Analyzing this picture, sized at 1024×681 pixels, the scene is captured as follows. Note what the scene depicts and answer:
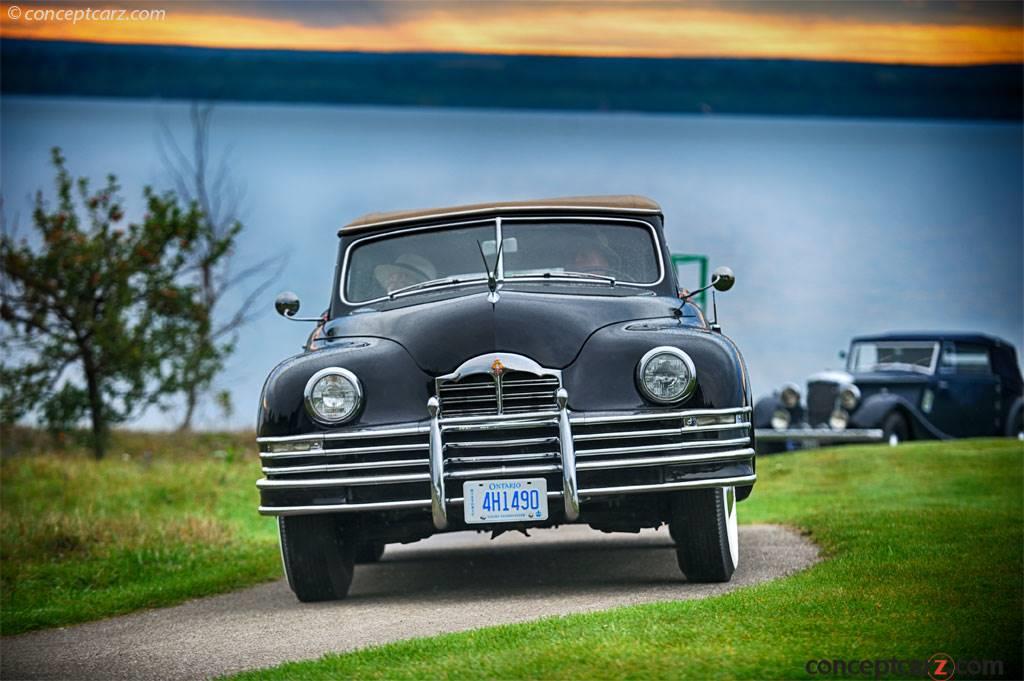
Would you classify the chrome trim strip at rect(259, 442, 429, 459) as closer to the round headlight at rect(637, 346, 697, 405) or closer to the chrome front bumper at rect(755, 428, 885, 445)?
the round headlight at rect(637, 346, 697, 405)

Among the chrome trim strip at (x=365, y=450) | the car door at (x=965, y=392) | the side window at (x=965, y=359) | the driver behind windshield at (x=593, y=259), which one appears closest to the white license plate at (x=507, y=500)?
the chrome trim strip at (x=365, y=450)

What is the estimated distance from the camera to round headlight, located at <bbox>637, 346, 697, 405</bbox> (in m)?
6.48

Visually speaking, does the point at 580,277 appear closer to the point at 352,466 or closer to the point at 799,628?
the point at 352,466

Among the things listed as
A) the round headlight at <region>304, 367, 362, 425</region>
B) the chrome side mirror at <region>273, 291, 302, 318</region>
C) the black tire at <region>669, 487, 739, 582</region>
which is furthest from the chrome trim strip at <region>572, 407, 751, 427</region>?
the chrome side mirror at <region>273, 291, 302, 318</region>

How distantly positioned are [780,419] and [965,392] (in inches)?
104

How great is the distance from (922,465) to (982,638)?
913 cm

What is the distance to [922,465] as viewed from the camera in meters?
13.6

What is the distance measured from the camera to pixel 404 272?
8000 millimetres

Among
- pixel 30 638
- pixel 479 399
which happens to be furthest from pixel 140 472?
pixel 479 399

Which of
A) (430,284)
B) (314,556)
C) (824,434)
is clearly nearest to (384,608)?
(314,556)

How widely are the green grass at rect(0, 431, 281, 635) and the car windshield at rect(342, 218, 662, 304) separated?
7.18 feet

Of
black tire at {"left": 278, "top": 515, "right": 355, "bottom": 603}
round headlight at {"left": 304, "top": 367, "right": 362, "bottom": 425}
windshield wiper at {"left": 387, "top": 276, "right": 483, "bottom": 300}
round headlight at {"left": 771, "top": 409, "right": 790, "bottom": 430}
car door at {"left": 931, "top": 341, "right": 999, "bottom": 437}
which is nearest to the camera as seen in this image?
round headlight at {"left": 304, "top": 367, "right": 362, "bottom": 425}

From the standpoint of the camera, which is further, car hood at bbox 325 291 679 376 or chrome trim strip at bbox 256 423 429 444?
car hood at bbox 325 291 679 376

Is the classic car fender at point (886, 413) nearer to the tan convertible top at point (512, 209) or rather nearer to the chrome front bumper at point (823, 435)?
the chrome front bumper at point (823, 435)
